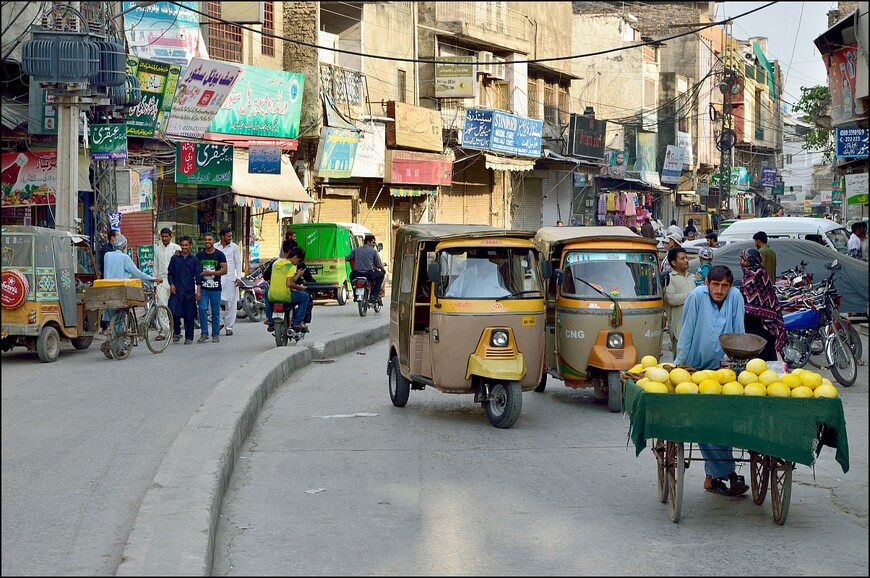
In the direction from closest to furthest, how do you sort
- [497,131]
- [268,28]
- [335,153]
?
[268,28], [335,153], [497,131]

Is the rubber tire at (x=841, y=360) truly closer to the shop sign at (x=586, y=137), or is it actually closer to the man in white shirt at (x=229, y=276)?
the man in white shirt at (x=229, y=276)

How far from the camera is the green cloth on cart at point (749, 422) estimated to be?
21.1 feet

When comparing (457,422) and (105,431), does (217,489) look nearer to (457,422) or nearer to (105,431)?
(105,431)

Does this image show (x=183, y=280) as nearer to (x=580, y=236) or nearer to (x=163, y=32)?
(x=580, y=236)

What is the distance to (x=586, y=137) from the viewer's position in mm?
46312

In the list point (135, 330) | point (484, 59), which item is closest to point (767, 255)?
point (135, 330)

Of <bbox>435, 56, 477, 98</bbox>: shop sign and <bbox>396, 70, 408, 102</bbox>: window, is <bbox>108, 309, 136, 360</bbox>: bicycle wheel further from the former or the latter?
<bbox>435, 56, 477, 98</bbox>: shop sign

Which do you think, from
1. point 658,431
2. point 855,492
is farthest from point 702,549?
point 855,492

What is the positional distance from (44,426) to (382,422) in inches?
121

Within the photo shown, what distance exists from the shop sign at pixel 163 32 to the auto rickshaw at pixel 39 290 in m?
8.88

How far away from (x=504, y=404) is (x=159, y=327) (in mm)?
7658

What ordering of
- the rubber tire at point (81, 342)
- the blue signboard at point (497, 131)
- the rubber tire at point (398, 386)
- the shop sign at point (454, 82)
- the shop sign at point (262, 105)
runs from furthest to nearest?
the blue signboard at point (497, 131) → the shop sign at point (454, 82) → the shop sign at point (262, 105) → the rubber tire at point (81, 342) → the rubber tire at point (398, 386)

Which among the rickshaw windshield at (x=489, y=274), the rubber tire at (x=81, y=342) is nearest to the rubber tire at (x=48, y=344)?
the rubber tire at (x=81, y=342)

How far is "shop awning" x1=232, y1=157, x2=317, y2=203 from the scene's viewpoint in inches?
996
